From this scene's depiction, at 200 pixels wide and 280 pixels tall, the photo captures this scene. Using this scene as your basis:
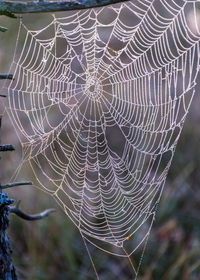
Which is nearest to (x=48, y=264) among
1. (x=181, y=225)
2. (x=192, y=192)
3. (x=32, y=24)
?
(x=181, y=225)

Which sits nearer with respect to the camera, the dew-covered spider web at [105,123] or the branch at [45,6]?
the branch at [45,6]

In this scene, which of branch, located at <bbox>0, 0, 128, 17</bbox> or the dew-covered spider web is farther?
the dew-covered spider web

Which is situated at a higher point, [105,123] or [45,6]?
[45,6]

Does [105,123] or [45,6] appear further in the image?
[105,123]
